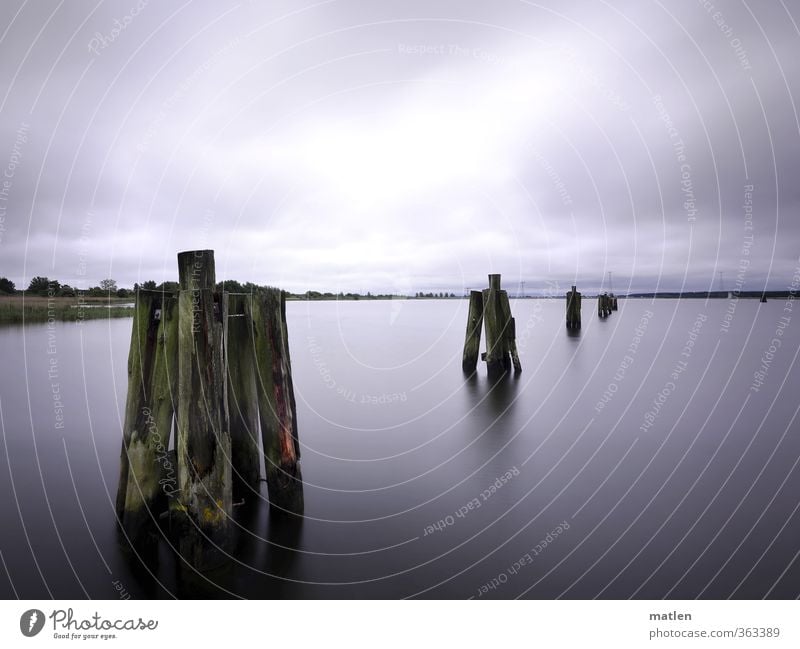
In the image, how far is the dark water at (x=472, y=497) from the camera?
367 centimetres

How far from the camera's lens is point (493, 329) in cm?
1174

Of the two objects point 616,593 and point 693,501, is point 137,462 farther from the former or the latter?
point 693,501

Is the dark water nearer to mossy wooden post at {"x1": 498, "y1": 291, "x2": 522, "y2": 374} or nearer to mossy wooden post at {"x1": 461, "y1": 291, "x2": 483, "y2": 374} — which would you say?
mossy wooden post at {"x1": 498, "y1": 291, "x2": 522, "y2": 374}

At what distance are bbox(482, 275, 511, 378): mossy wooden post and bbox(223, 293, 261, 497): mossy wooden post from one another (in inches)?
301

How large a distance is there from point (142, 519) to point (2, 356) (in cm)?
1526

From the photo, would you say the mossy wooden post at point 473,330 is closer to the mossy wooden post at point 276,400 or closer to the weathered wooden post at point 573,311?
the mossy wooden post at point 276,400

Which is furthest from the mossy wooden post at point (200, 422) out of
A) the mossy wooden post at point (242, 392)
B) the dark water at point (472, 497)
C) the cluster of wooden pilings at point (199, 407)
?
the mossy wooden post at point (242, 392)

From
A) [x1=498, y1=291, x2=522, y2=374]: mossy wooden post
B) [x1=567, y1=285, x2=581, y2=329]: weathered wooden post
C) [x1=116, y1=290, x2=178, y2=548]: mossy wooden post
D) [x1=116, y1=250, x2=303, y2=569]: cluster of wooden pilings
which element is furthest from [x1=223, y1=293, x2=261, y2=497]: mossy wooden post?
[x1=567, y1=285, x2=581, y2=329]: weathered wooden post

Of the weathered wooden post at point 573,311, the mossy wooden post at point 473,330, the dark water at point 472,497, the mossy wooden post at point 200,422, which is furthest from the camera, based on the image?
the weathered wooden post at point 573,311

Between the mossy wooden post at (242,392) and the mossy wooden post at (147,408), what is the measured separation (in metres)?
0.81

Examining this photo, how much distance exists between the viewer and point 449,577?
144 inches

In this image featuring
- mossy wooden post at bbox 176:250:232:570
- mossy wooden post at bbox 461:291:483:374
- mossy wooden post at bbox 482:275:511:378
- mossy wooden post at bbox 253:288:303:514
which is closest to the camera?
mossy wooden post at bbox 176:250:232:570

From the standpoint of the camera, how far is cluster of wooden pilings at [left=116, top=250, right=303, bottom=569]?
136 inches

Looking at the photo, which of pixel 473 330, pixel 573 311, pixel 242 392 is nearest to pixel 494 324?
pixel 473 330
